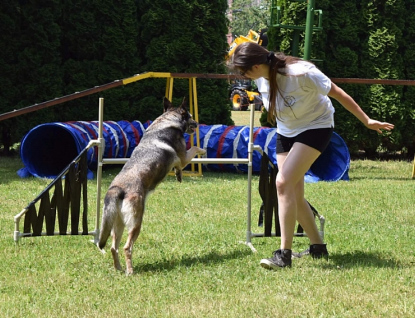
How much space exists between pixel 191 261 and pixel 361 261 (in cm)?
140

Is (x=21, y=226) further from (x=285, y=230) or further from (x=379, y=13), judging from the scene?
(x=379, y=13)

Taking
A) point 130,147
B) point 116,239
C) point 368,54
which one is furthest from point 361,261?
point 368,54

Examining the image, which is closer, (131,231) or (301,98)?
(301,98)

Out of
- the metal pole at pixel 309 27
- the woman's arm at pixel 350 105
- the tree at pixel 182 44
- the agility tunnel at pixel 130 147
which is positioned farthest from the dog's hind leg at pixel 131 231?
the tree at pixel 182 44

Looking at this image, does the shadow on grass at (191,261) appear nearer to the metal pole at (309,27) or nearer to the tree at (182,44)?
the metal pole at (309,27)

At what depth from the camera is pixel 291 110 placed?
4.50m

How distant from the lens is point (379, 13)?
12461 mm

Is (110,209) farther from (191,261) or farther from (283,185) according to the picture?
(283,185)

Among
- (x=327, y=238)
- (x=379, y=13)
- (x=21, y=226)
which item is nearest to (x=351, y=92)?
(x=379, y=13)

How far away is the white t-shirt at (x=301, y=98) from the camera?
14.4ft

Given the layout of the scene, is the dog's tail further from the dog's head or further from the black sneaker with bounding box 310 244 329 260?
the black sneaker with bounding box 310 244 329 260

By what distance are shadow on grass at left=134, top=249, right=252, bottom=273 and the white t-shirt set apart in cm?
119

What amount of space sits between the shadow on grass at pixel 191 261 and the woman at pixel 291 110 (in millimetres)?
508

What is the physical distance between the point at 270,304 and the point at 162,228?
2.60 meters
